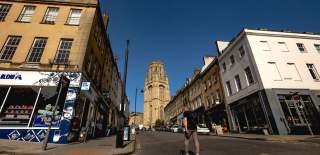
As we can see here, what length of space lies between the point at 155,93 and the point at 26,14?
80.9 meters

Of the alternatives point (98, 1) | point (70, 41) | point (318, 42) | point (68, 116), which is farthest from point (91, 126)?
point (318, 42)

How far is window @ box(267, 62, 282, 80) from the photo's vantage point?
54.4ft

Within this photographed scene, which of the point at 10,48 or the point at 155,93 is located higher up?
the point at 155,93

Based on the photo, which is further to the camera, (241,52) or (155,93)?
(155,93)

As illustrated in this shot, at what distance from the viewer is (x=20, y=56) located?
12.2 meters

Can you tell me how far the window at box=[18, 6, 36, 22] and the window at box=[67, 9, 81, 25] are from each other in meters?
3.18

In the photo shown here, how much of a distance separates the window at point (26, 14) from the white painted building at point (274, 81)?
68.4 ft

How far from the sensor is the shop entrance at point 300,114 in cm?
1449

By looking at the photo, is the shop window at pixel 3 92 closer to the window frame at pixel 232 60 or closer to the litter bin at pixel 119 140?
the litter bin at pixel 119 140

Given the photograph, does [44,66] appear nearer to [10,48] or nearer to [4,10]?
[10,48]

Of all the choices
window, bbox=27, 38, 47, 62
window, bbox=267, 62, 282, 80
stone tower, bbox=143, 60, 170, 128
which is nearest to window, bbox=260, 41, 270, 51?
window, bbox=267, 62, 282, 80

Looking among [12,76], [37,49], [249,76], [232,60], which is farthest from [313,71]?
[12,76]

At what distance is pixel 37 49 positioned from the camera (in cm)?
1273

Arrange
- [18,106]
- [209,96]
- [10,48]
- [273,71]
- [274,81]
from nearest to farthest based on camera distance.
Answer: [18,106]
[10,48]
[274,81]
[273,71]
[209,96]
